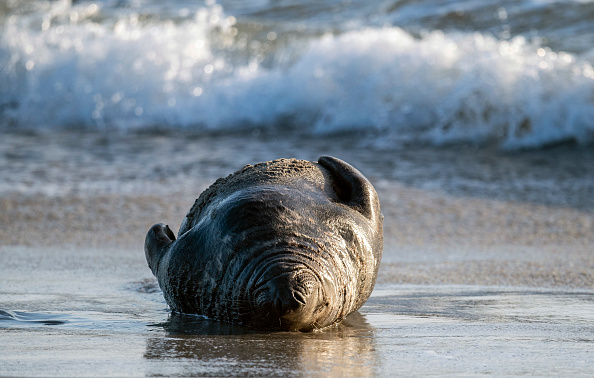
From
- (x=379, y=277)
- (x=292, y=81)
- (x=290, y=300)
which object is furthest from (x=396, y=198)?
(x=292, y=81)

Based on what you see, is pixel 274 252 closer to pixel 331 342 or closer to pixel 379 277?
pixel 331 342

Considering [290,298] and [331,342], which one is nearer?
[290,298]

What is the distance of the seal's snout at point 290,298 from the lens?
328cm

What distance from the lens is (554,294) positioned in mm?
4680

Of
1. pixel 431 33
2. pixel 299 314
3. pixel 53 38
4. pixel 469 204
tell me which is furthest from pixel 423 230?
pixel 53 38

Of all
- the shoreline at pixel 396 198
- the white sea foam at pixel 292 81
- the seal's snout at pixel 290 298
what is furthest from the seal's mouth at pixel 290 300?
the white sea foam at pixel 292 81

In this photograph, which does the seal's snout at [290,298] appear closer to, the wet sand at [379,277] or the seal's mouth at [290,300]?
the seal's mouth at [290,300]

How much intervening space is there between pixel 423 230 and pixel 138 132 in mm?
5901

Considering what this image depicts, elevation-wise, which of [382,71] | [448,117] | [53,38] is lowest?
[448,117]

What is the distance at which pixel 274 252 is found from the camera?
11.2 feet

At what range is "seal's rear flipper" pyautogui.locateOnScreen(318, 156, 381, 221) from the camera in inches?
160

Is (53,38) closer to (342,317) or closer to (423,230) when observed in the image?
(423,230)

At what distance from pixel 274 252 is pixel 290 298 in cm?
22

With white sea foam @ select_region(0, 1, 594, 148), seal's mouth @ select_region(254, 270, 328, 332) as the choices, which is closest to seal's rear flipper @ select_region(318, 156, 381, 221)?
seal's mouth @ select_region(254, 270, 328, 332)
